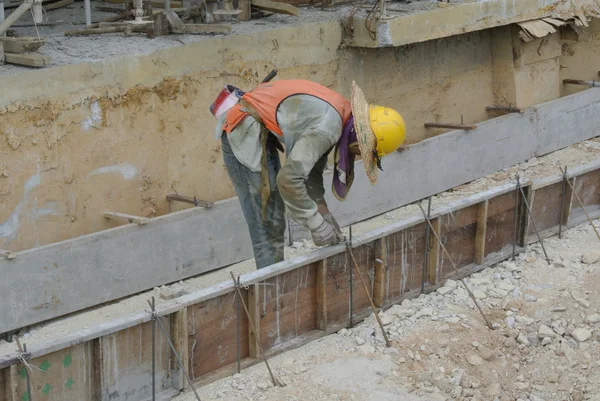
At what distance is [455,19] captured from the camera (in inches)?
445

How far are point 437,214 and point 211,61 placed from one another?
2.63 meters

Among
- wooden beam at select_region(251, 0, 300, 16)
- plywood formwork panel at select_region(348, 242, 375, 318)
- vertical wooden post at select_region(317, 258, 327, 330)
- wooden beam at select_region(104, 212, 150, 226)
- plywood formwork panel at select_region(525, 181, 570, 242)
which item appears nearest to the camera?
vertical wooden post at select_region(317, 258, 327, 330)

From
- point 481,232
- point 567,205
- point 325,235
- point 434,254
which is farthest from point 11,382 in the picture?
point 567,205

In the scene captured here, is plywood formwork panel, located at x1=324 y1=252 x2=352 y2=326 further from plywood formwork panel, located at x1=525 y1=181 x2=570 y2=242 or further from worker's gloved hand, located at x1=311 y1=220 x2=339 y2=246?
plywood formwork panel, located at x1=525 y1=181 x2=570 y2=242

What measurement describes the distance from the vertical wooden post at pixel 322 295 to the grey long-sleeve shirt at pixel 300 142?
→ 1.27ft

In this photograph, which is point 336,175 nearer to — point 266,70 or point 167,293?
point 167,293

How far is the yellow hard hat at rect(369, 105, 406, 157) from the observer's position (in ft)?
22.8

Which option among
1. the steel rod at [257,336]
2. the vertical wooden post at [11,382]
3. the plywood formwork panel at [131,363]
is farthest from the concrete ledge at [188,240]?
the vertical wooden post at [11,382]

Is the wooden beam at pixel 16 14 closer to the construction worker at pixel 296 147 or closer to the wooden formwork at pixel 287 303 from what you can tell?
the construction worker at pixel 296 147

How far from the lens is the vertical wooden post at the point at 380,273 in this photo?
7.94 metres

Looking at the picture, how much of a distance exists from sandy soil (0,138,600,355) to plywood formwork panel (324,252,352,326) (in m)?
0.98

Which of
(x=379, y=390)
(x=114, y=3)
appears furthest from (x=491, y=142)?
(x=379, y=390)

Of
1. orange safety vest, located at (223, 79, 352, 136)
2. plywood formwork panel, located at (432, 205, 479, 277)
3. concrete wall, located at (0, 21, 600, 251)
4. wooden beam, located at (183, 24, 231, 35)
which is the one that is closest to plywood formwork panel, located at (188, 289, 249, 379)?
orange safety vest, located at (223, 79, 352, 136)

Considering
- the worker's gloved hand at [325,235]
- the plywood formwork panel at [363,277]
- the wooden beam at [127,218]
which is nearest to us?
the worker's gloved hand at [325,235]
